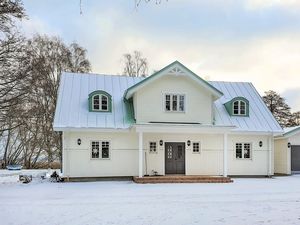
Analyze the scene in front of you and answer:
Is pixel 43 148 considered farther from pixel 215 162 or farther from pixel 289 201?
pixel 289 201

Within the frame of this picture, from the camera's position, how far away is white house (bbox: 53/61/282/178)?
1816 cm

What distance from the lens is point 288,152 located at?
72.1 ft

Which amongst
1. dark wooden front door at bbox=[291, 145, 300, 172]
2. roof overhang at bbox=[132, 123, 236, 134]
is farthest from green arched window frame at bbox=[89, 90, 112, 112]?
dark wooden front door at bbox=[291, 145, 300, 172]

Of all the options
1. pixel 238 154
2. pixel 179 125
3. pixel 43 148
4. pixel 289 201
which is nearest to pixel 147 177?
pixel 179 125

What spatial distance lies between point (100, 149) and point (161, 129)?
3260 mm

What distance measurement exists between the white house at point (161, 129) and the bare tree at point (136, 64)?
49.0 feet

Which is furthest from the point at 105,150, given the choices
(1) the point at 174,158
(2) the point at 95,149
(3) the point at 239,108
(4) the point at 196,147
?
(3) the point at 239,108

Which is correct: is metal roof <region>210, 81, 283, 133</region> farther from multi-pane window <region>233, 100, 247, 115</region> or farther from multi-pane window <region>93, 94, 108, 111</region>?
multi-pane window <region>93, 94, 108, 111</region>

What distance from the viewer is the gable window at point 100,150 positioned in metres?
18.4

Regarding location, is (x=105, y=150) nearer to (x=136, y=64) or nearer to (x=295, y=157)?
(x=295, y=157)

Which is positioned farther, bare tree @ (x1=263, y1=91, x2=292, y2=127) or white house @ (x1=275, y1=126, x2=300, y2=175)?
bare tree @ (x1=263, y1=91, x2=292, y2=127)

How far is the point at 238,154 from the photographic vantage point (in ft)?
66.0

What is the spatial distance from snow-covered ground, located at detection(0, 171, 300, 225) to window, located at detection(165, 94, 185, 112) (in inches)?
249

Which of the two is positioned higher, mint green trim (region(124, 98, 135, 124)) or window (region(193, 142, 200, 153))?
mint green trim (region(124, 98, 135, 124))
